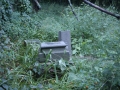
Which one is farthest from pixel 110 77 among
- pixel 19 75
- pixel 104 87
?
pixel 19 75

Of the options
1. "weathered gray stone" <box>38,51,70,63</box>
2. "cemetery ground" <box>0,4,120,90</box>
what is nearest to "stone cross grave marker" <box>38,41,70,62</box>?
"weathered gray stone" <box>38,51,70,63</box>

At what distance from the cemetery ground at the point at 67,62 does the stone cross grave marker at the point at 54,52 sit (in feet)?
0.40

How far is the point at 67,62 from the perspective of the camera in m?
4.31

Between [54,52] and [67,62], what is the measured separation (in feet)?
0.98

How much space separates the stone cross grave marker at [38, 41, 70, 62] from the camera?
4293 mm

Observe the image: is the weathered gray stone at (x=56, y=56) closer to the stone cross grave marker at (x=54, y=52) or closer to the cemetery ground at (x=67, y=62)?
the stone cross grave marker at (x=54, y=52)

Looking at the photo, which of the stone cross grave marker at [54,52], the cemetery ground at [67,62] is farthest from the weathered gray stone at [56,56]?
the cemetery ground at [67,62]

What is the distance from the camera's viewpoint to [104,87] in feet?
8.40

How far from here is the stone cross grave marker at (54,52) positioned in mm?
4293

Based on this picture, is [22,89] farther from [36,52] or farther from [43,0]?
[43,0]

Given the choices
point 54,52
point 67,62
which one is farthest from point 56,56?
point 67,62

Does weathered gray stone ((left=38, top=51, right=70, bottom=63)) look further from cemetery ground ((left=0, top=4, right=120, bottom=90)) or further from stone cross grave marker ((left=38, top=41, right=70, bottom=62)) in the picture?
cemetery ground ((left=0, top=4, right=120, bottom=90))

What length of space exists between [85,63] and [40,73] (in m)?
0.91

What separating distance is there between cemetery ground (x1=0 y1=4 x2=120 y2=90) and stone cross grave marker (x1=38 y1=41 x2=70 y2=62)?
121 mm
